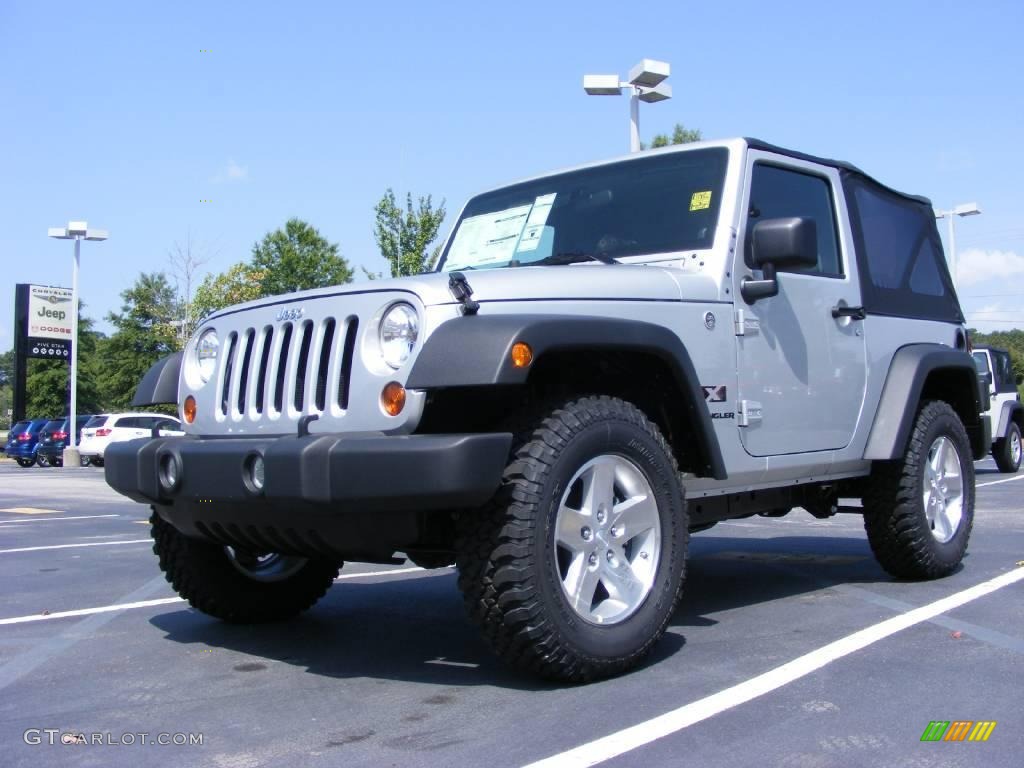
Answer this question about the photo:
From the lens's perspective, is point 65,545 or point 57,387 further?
point 57,387

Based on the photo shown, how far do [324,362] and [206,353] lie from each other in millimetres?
867

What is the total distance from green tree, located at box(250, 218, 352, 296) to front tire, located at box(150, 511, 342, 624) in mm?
41930

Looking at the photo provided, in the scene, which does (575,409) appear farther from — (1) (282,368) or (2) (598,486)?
(1) (282,368)

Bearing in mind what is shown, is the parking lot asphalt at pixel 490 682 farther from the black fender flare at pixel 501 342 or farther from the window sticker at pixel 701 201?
the window sticker at pixel 701 201

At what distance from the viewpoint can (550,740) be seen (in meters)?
2.97

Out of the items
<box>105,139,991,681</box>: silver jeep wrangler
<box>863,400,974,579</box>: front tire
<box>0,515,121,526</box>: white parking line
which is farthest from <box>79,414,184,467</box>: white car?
<box>863,400,974,579</box>: front tire

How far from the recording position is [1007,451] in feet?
54.2

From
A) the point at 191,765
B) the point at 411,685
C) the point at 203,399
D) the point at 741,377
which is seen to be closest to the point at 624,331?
the point at 741,377

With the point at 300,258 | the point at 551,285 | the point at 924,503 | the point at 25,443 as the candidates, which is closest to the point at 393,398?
the point at 551,285

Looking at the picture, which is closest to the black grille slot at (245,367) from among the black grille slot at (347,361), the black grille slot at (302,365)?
the black grille slot at (302,365)

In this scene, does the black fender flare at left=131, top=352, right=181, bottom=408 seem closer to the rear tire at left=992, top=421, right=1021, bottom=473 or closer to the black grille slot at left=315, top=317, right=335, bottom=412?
the black grille slot at left=315, top=317, right=335, bottom=412

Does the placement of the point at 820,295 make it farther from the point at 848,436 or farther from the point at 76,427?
the point at 76,427

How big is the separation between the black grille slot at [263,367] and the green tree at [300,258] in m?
42.8

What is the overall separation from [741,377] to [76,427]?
106 ft
